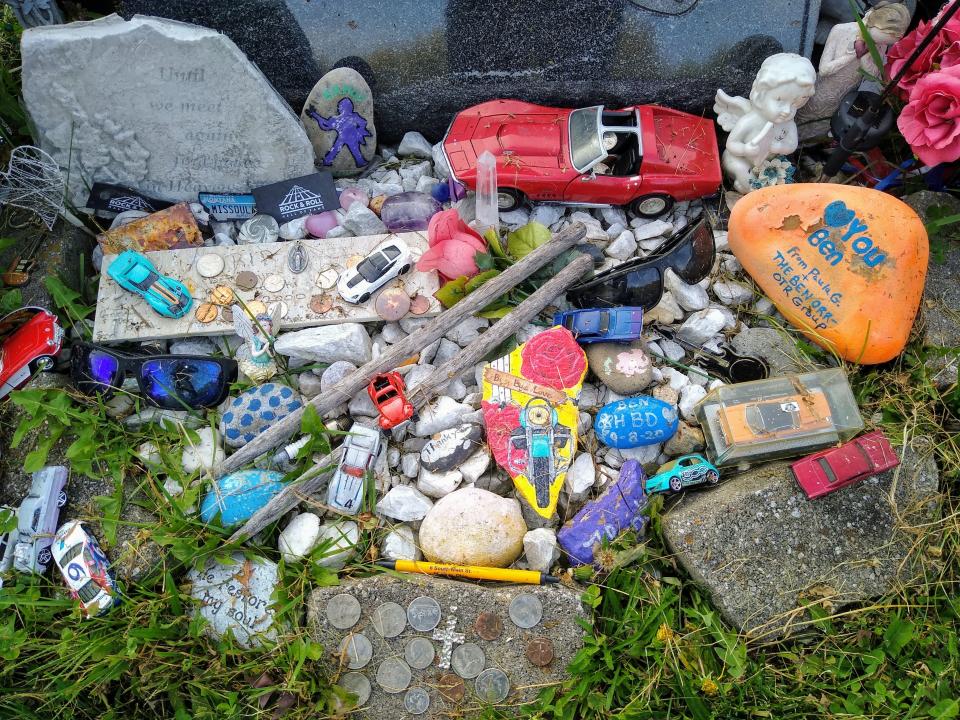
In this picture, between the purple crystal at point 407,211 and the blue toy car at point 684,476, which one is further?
the purple crystal at point 407,211

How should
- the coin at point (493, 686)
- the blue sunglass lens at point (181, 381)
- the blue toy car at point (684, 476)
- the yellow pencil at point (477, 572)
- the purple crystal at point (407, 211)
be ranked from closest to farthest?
the coin at point (493, 686), the yellow pencil at point (477, 572), the blue toy car at point (684, 476), the blue sunglass lens at point (181, 381), the purple crystal at point (407, 211)

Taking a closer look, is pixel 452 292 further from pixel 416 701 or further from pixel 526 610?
pixel 416 701

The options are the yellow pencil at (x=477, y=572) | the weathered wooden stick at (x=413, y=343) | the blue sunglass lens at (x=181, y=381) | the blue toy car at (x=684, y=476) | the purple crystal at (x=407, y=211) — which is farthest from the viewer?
the purple crystal at (x=407, y=211)

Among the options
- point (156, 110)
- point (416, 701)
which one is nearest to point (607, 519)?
point (416, 701)

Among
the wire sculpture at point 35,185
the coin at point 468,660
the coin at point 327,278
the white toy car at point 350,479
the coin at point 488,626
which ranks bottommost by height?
the coin at point 468,660

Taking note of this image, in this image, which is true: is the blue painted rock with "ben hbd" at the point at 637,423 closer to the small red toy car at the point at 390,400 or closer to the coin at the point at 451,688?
the small red toy car at the point at 390,400

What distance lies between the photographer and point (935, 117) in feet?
9.06

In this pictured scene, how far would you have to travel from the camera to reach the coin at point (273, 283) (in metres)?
3.30

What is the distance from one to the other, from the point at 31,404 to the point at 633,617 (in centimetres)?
270

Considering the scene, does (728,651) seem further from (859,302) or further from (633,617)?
(859,302)

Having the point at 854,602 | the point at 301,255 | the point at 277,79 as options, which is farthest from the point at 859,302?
the point at 277,79

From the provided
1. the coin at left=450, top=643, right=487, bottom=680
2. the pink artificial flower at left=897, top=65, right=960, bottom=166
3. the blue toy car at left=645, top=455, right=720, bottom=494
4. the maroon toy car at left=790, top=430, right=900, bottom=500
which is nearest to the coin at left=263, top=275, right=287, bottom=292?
the coin at left=450, top=643, right=487, bottom=680

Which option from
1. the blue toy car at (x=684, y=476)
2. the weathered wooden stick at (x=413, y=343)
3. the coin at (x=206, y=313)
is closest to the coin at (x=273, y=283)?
the coin at (x=206, y=313)

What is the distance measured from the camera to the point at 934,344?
9.94 ft
